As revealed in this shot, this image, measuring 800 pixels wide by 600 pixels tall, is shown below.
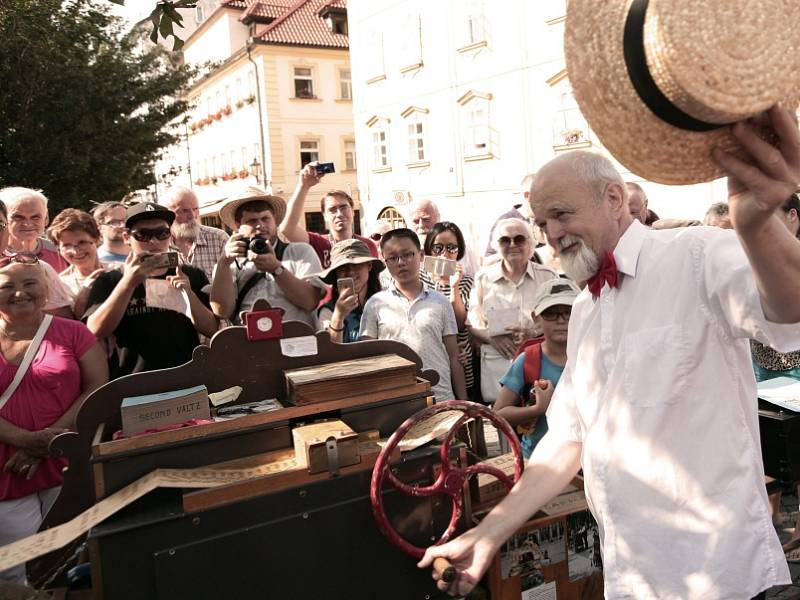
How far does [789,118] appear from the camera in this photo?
38.5 inches

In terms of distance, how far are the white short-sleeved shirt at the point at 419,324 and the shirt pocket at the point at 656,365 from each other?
228 cm

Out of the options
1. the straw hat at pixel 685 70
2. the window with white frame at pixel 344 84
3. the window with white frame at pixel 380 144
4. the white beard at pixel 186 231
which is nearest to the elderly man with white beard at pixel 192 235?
the white beard at pixel 186 231

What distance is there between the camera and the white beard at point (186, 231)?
5.22m

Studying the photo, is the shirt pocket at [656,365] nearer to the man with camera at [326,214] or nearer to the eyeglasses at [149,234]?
the eyeglasses at [149,234]

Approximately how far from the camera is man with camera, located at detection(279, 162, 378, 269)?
14.9 ft

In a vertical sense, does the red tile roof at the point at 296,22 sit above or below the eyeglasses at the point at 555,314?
above

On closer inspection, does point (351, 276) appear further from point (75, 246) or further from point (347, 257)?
point (75, 246)

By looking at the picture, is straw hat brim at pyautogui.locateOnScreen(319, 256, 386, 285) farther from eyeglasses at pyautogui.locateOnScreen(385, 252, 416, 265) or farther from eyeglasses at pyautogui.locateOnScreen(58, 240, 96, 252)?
eyeglasses at pyautogui.locateOnScreen(58, 240, 96, 252)

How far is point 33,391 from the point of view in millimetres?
3113

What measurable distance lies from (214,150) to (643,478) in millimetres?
36250

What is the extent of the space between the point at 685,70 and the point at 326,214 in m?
4.98

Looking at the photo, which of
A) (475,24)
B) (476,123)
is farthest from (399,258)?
(475,24)

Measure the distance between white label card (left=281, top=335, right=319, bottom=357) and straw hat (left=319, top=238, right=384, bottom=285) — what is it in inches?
63.4

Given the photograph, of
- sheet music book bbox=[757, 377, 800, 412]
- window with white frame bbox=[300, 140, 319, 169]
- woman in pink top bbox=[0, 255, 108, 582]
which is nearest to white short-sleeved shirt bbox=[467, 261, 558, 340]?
sheet music book bbox=[757, 377, 800, 412]
